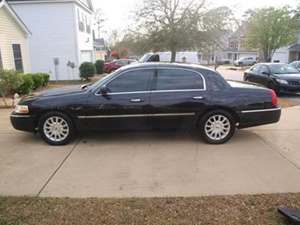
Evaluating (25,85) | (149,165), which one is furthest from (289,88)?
(25,85)

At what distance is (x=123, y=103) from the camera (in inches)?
233

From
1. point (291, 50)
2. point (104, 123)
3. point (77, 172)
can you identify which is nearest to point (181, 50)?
point (104, 123)

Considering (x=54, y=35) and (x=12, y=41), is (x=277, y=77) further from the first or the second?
(x=54, y=35)

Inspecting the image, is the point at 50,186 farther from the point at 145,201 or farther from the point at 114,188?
the point at 145,201

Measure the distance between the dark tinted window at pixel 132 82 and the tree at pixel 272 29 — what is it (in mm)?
42962

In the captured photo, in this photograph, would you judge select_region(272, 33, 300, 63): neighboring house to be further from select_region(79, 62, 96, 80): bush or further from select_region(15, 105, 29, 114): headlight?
select_region(15, 105, 29, 114): headlight

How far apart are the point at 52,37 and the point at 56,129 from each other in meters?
16.7

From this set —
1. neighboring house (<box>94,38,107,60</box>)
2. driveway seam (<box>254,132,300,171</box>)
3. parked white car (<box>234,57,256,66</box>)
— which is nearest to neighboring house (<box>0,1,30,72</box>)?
driveway seam (<box>254,132,300,171</box>)

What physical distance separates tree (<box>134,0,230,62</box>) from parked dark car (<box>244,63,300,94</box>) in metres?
6.91

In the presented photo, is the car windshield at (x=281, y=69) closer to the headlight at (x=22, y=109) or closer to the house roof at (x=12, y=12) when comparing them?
the headlight at (x=22, y=109)

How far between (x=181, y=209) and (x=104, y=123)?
2.85m

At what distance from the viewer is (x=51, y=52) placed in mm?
21469

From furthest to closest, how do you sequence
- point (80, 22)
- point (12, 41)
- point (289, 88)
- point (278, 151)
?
point (80, 22) < point (12, 41) < point (289, 88) < point (278, 151)

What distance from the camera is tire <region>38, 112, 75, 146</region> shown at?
19.6ft
